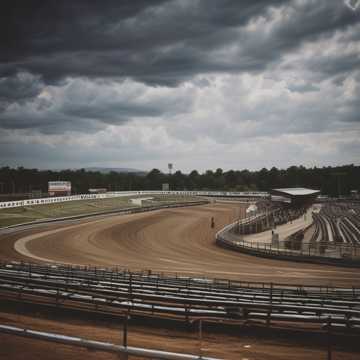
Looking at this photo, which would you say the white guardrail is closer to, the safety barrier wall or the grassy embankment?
the grassy embankment

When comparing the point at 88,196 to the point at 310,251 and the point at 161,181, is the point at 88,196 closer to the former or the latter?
the point at 310,251

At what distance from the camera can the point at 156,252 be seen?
3781 centimetres

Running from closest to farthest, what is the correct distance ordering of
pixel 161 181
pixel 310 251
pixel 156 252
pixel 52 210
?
pixel 310 251 → pixel 156 252 → pixel 52 210 → pixel 161 181

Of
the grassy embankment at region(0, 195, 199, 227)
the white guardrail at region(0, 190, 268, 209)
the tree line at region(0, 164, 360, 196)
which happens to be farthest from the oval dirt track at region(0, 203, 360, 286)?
the tree line at region(0, 164, 360, 196)

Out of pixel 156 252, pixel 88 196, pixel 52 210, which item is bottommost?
pixel 156 252

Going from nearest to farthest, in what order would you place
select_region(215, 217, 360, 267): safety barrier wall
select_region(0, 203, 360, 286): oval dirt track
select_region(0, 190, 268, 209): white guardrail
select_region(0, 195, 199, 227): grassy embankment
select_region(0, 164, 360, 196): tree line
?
select_region(0, 203, 360, 286): oval dirt track, select_region(215, 217, 360, 267): safety barrier wall, select_region(0, 195, 199, 227): grassy embankment, select_region(0, 190, 268, 209): white guardrail, select_region(0, 164, 360, 196): tree line

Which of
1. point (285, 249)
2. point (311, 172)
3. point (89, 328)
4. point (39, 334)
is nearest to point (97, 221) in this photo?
point (285, 249)

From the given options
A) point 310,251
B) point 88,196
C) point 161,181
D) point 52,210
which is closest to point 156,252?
point 310,251

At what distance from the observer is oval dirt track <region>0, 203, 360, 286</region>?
91.8ft

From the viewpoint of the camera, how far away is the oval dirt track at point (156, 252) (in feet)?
91.8

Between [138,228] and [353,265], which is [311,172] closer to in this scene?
[138,228]

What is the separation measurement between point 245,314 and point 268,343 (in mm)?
1192

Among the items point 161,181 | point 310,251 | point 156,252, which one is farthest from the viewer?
point 161,181

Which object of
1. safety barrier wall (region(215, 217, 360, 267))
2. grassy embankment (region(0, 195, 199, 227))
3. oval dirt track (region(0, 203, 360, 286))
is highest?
grassy embankment (region(0, 195, 199, 227))
